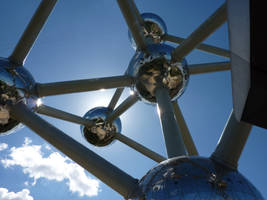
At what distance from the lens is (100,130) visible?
7.34 meters

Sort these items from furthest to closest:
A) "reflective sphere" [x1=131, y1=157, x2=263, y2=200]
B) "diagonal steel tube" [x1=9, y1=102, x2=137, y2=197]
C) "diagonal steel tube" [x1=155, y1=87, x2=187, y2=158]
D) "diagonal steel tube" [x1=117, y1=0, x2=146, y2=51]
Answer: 1. "diagonal steel tube" [x1=117, y1=0, x2=146, y2=51]
2. "diagonal steel tube" [x1=155, y1=87, x2=187, y2=158]
3. "diagonal steel tube" [x1=9, y1=102, x2=137, y2=197]
4. "reflective sphere" [x1=131, y1=157, x2=263, y2=200]

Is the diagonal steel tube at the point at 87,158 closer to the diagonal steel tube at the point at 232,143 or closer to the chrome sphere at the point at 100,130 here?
the diagonal steel tube at the point at 232,143

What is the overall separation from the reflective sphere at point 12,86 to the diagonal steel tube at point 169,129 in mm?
1868

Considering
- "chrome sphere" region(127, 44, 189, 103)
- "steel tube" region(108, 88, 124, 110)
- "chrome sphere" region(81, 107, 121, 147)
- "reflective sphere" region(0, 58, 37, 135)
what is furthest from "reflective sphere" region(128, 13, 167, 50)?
"reflective sphere" region(0, 58, 37, 135)

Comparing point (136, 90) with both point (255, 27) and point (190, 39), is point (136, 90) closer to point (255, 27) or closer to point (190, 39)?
point (190, 39)

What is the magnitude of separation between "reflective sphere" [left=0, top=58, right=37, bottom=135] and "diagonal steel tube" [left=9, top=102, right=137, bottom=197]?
0.60 metres

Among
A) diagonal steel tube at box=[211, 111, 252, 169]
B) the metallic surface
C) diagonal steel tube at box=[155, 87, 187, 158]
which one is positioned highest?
the metallic surface

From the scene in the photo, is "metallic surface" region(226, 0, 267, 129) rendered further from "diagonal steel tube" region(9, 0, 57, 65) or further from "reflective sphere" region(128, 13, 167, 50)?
"reflective sphere" region(128, 13, 167, 50)

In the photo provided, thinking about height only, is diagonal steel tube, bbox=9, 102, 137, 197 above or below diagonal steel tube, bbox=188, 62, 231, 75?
below

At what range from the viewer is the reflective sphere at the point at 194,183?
2.33 metres

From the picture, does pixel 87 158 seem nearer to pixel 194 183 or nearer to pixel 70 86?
pixel 194 183

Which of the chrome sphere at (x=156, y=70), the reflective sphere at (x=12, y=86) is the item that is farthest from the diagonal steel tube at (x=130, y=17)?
the reflective sphere at (x=12, y=86)

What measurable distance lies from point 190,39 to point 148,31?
3.93 m

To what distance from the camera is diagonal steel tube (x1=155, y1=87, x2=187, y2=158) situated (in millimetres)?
3318
